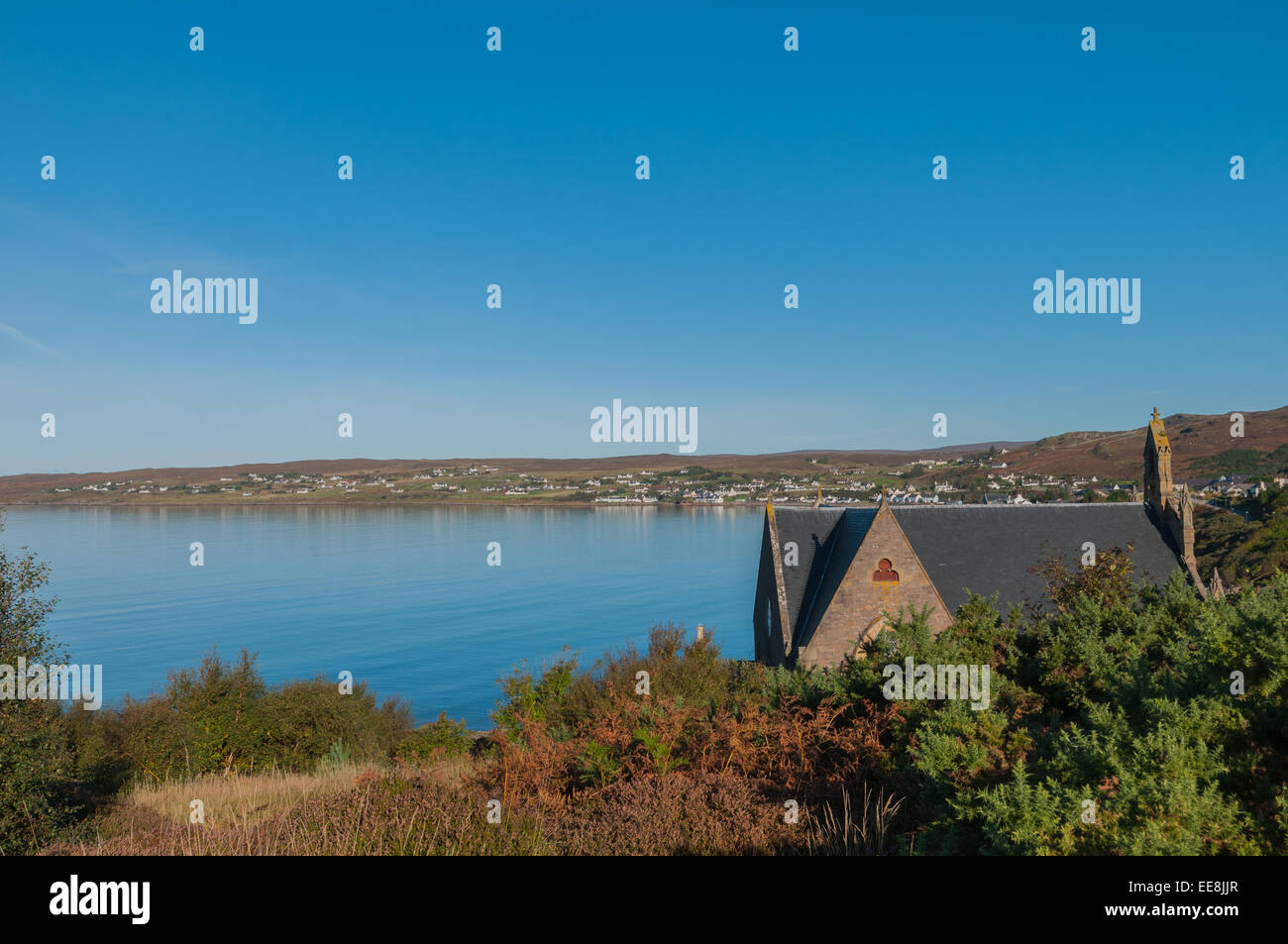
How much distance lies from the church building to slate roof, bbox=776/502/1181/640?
4 centimetres

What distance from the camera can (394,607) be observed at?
10394cm

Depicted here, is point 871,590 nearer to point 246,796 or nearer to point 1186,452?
point 246,796

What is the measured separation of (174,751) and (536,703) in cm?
1723

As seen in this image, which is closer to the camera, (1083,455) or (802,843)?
(802,843)

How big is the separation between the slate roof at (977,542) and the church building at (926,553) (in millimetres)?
42

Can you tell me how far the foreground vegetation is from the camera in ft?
17.1

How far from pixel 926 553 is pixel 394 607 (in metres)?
89.3

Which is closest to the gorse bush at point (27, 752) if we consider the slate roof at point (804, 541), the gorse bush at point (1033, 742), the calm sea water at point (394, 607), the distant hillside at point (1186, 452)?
the gorse bush at point (1033, 742)
